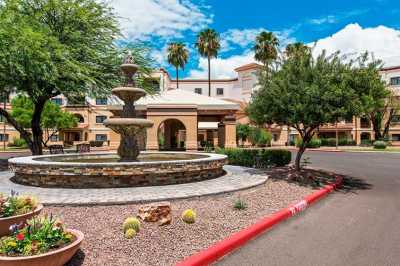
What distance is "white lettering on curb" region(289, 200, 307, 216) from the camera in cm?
826

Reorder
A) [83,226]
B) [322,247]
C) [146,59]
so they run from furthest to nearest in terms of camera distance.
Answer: [146,59] → [83,226] → [322,247]

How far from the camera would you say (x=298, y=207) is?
8578 millimetres

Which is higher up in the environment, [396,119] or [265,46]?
[265,46]

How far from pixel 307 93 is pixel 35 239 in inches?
408

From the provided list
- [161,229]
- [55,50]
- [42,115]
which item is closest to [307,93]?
[161,229]

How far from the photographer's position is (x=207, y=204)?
825 cm

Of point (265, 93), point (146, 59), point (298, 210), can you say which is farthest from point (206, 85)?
point (298, 210)

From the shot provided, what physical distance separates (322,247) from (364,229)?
6.13 ft

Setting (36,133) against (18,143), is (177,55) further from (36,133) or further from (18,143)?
(36,133)

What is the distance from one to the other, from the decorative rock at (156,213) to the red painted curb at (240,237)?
1.33 m

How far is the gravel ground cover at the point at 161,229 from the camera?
4.96 m

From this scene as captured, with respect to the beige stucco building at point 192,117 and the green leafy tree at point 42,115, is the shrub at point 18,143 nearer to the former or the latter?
the beige stucco building at point 192,117

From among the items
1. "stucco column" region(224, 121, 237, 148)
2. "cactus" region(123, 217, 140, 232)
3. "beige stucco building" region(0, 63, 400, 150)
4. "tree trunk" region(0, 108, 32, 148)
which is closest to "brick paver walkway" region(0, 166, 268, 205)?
"cactus" region(123, 217, 140, 232)

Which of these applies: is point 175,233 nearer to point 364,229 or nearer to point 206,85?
point 364,229
